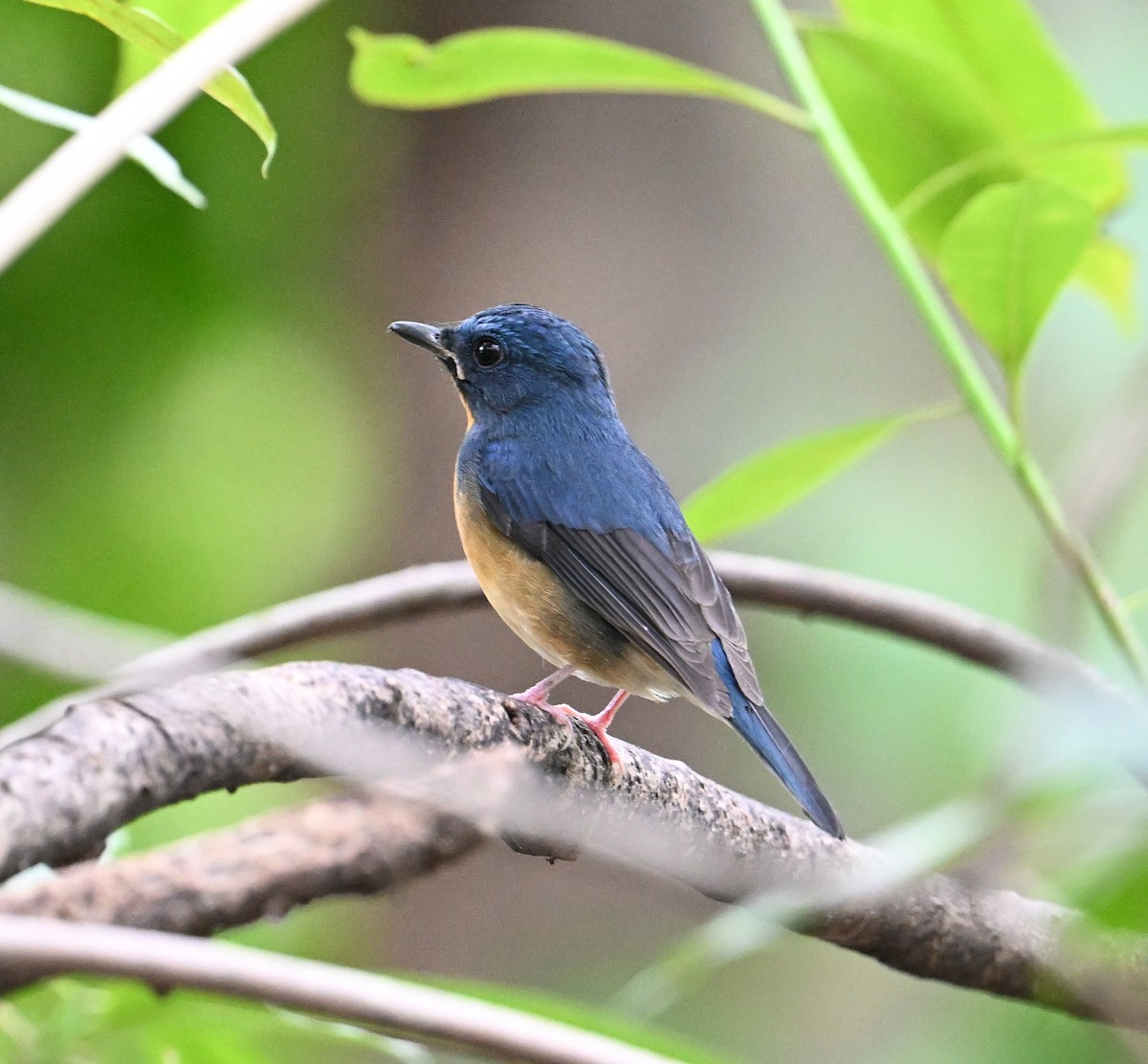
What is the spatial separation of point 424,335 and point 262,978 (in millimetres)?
2485

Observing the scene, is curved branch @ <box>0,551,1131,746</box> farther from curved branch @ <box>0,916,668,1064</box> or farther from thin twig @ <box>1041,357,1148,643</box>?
curved branch @ <box>0,916,668,1064</box>

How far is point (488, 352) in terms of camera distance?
309cm

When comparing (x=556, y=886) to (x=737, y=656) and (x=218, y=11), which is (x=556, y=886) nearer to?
(x=737, y=656)

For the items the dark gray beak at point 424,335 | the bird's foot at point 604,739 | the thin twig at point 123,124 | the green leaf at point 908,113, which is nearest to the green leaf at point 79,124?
the thin twig at point 123,124

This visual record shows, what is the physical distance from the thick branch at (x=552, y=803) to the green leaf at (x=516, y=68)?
99 centimetres

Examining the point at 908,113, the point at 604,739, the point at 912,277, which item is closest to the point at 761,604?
the point at 604,739

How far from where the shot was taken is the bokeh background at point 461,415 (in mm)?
4234

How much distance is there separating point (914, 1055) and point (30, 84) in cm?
404

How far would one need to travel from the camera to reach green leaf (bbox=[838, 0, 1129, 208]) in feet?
7.37

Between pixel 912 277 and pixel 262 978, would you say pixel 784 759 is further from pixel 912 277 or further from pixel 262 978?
pixel 262 978

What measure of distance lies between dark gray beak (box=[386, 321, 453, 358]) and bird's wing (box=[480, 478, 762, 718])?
471mm

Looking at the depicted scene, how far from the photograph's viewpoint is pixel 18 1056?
1.55 metres

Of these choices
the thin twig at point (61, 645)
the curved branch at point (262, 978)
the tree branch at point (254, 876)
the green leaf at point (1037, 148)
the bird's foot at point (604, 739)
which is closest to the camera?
the curved branch at point (262, 978)

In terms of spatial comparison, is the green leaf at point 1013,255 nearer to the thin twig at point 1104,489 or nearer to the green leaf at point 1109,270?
the thin twig at point 1104,489
